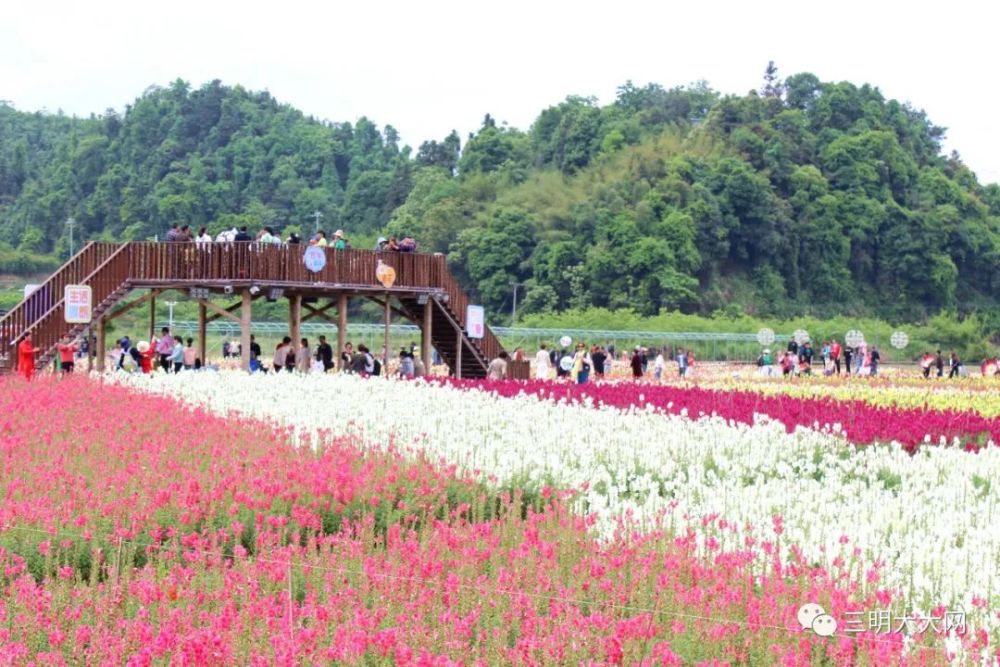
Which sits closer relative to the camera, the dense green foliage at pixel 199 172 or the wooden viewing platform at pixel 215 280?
the wooden viewing platform at pixel 215 280

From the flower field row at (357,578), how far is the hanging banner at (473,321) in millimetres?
21293

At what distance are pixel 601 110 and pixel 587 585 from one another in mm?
104689

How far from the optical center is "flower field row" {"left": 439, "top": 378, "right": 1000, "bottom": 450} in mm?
16438

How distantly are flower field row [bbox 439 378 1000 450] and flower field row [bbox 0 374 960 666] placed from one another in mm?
5667

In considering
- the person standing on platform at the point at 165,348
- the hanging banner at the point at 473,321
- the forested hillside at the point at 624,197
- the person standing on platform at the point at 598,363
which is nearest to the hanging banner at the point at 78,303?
the person standing on platform at the point at 165,348

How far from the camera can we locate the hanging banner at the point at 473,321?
3462cm

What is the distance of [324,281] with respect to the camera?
31078 mm

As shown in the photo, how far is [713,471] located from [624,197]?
74958 mm

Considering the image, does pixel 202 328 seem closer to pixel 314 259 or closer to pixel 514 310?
pixel 314 259

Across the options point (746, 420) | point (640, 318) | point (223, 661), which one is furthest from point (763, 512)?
point (640, 318)

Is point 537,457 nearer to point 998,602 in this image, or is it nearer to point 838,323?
point 998,602

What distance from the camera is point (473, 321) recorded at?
34.7 meters

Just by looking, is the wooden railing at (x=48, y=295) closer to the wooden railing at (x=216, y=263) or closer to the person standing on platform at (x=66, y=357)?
the wooden railing at (x=216, y=263)

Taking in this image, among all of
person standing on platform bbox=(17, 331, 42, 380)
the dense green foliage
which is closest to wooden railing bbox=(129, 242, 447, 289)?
person standing on platform bbox=(17, 331, 42, 380)
